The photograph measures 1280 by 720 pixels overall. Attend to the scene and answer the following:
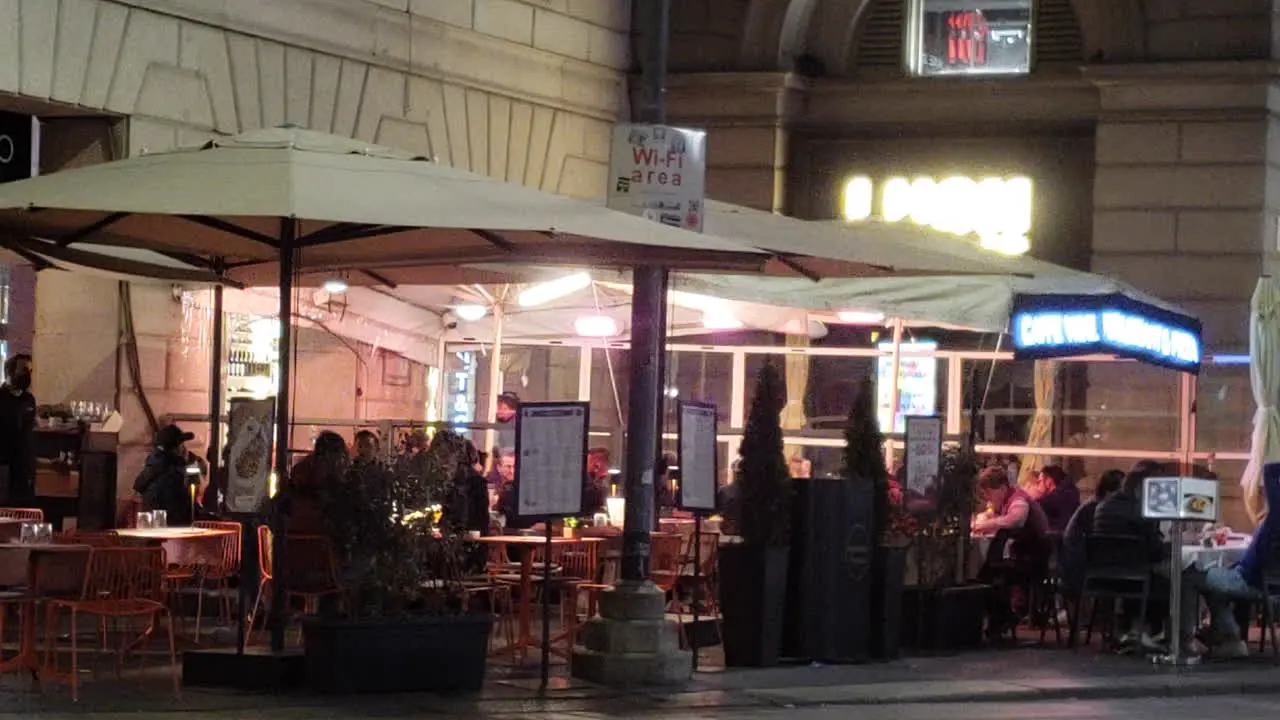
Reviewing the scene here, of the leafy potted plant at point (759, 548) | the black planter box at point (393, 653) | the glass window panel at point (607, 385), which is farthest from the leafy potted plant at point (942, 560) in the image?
the glass window panel at point (607, 385)

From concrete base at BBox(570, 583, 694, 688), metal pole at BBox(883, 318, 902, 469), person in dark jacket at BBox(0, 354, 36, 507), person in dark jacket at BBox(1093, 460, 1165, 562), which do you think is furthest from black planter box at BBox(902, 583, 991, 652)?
person in dark jacket at BBox(0, 354, 36, 507)

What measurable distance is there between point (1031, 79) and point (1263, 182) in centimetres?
278

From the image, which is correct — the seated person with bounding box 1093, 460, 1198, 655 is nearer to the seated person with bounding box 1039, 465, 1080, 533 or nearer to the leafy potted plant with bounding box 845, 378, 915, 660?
the leafy potted plant with bounding box 845, 378, 915, 660

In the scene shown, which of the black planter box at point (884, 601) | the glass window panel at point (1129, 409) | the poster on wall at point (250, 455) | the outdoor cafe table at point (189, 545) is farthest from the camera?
the glass window panel at point (1129, 409)

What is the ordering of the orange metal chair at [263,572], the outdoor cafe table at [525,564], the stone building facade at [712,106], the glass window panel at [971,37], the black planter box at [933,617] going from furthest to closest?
the glass window panel at [971,37], the stone building facade at [712,106], the black planter box at [933,617], the orange metal chair at [263,572], the outdoor cafe table at [525,564]

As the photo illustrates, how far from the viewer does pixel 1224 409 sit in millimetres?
23375

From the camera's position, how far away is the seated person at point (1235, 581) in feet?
58.1

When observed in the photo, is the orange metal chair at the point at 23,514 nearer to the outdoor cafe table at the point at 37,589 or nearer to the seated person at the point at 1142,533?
the outdoor cafe table at the point at 37,589

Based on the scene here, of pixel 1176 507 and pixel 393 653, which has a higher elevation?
pixel 1176 507

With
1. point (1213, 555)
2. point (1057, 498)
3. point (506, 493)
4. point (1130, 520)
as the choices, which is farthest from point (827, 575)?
point (1057, 498)

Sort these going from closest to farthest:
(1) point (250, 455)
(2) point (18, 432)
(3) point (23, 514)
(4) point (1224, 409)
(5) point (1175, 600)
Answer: (1) point (250, 455) < (3) point (23, 514) < (5) point (1175, 600) < (2) point (18, 432) < (4) point (1224, 409)

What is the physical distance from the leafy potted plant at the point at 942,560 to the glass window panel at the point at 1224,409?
6.50 m

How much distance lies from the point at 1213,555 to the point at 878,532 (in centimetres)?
368

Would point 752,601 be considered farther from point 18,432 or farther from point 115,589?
point 18,432
